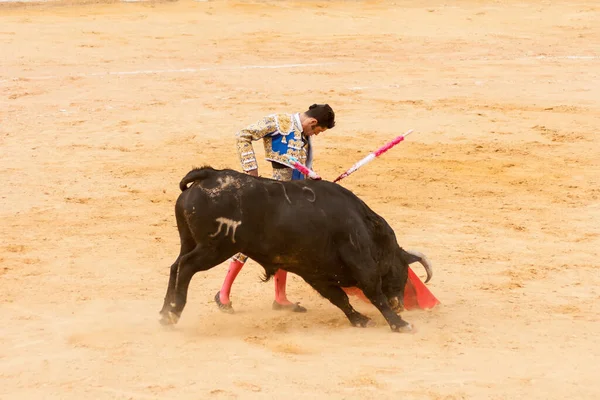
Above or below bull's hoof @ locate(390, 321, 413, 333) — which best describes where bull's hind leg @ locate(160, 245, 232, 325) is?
above

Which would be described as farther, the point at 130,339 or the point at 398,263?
the point at 398,263

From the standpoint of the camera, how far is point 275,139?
7359mm

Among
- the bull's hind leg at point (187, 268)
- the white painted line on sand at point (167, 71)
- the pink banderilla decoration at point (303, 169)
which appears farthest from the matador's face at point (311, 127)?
the white painted line on sand at point (167, 71)

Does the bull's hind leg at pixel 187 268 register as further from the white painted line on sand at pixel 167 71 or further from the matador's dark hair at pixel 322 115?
the white painted line on sand at pixel 167 71

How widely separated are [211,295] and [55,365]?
186cm

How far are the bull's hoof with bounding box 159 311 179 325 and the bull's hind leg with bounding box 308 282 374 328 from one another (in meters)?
0.91

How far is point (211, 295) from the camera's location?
7.89m

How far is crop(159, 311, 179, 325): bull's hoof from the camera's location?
693 cm

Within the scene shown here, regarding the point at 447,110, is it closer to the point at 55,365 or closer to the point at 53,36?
the point at 53,36

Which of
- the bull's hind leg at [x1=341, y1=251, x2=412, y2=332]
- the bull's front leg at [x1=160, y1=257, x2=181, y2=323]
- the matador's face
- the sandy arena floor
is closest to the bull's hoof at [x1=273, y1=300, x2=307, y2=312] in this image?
the sandy arena floor

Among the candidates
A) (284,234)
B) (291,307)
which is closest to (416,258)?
(291,307)

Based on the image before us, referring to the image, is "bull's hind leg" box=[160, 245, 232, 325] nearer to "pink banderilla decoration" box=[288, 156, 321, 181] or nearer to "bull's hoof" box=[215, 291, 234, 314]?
"bull's hoof" box=[215, 291, 234, 314]

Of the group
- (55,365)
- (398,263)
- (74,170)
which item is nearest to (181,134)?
(74,170)

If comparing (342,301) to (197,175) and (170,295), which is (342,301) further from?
(197,175)
